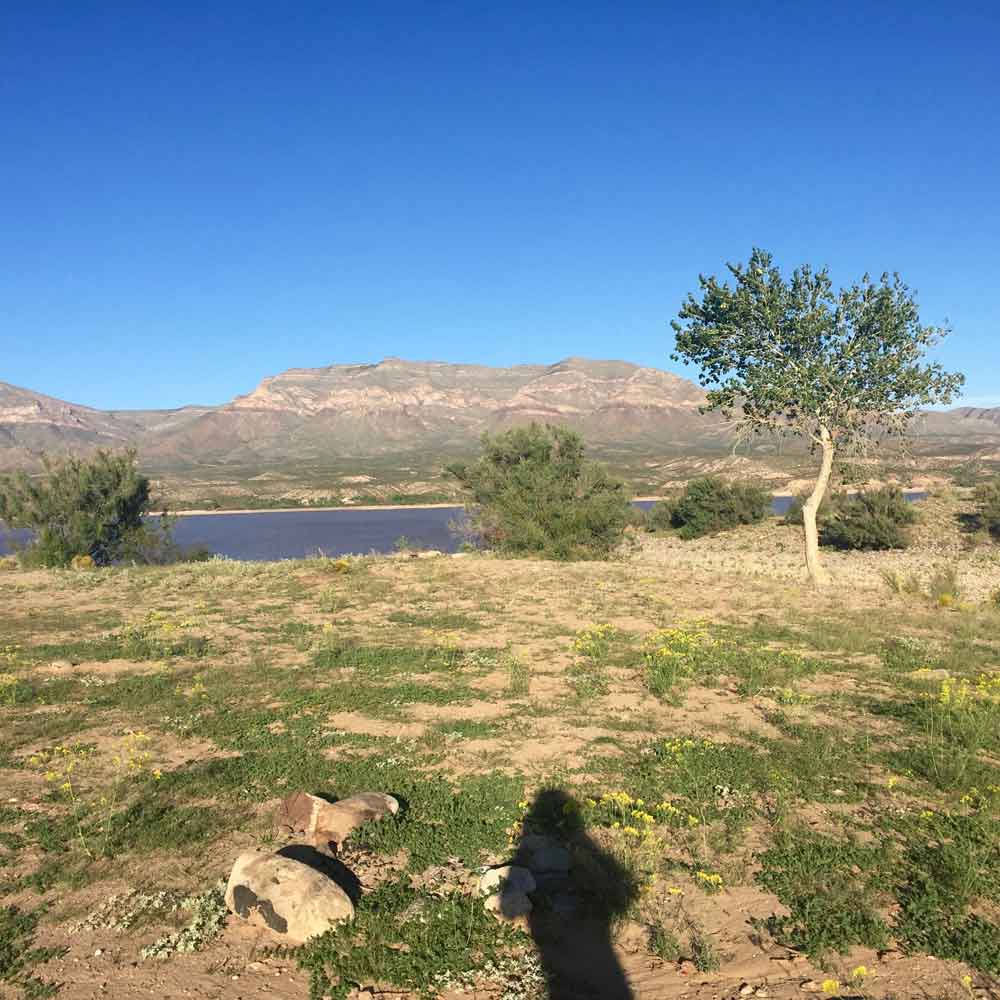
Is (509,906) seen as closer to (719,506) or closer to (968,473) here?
(719,506)

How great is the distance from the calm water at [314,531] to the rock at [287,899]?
29.8 meters

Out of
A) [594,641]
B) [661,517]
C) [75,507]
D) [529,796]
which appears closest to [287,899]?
[529,796]

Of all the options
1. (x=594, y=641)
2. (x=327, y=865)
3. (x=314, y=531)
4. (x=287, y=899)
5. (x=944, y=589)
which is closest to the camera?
(x=287, y=899)

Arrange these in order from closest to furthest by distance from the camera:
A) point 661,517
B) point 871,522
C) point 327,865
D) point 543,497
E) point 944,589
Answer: point 327,865 → point 944,589 → point 543,497 → point 871,522 → point 661,517

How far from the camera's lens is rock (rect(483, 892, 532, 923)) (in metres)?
4.87

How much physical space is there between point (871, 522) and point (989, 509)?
22.0ft

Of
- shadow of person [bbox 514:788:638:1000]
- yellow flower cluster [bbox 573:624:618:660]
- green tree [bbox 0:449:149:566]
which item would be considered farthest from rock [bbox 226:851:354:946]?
green tree [bbox 0:449:149:566]

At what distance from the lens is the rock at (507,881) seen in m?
5.05

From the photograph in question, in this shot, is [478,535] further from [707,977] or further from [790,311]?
[707,977]

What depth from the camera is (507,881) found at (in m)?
5.08

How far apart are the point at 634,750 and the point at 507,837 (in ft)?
7.73

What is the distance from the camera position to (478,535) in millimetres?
34312

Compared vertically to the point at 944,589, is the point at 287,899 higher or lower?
higher

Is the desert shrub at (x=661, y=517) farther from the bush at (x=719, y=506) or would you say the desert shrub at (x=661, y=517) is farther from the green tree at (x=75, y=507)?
the green tree at (x=75, y=507)
